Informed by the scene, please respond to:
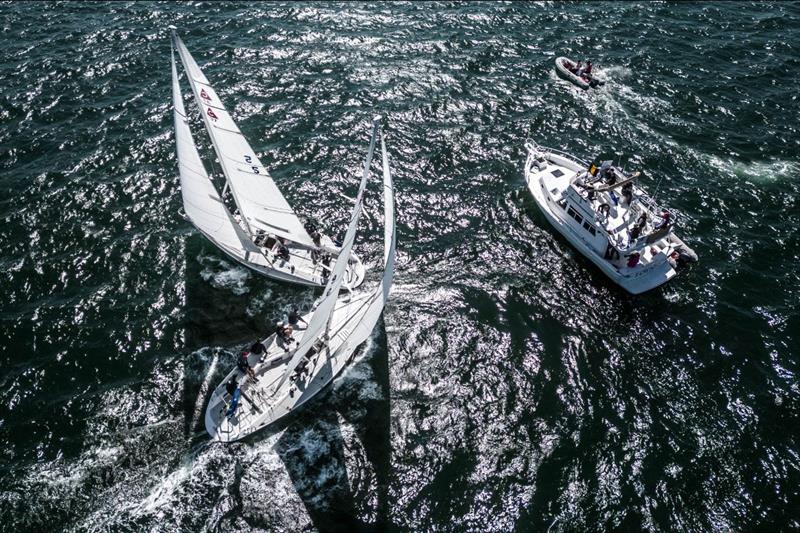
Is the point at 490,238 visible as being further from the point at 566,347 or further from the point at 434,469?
the point at 434,469

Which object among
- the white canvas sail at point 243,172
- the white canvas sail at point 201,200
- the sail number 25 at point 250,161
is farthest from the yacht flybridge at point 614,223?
the white canvas sail at point 201,200

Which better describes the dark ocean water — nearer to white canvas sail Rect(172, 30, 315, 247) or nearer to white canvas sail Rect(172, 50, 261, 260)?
white canvas sail Rect(172, 50, 261, 260)

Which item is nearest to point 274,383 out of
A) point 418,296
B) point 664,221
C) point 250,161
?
point 418,296

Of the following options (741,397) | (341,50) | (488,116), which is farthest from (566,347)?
(341,50)

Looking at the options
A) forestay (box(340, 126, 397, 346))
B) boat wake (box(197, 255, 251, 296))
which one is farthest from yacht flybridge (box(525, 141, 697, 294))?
boat wake (box(197, 255, 251, 296))

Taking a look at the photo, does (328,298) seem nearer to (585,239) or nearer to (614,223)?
(585,239)
